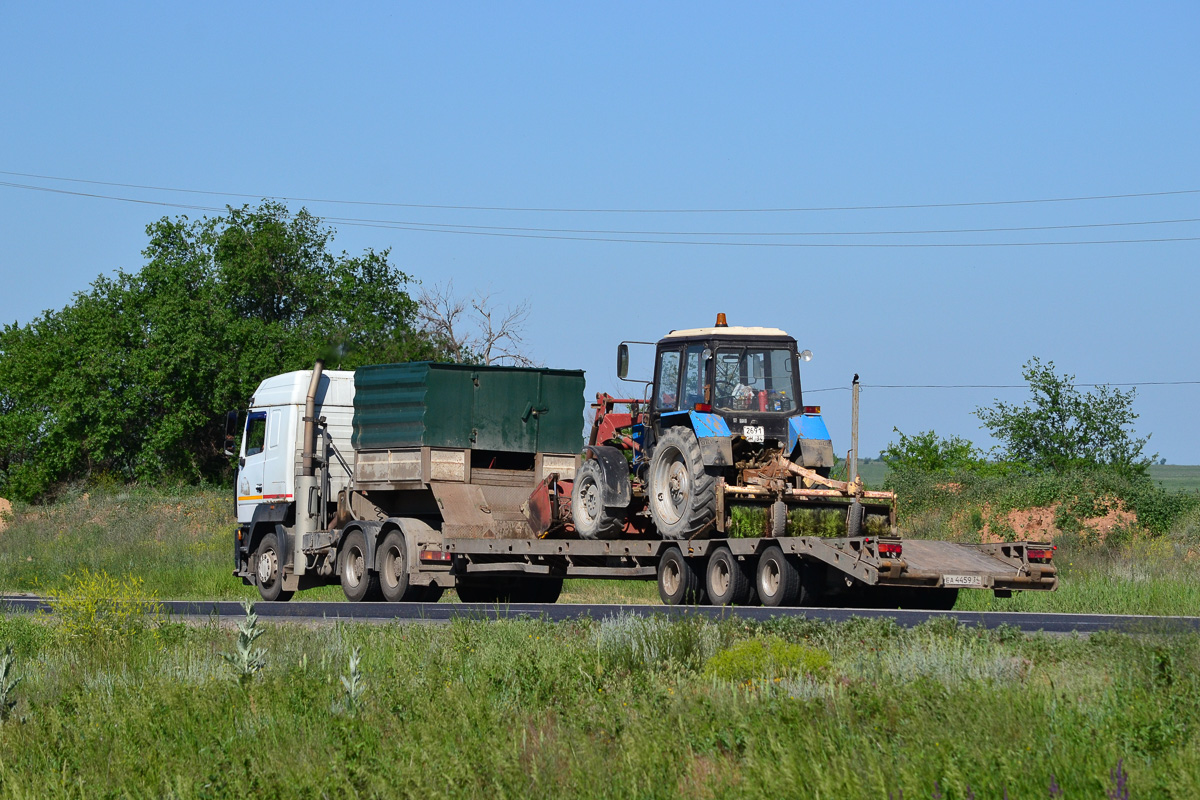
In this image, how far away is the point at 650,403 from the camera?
1852 centimetres

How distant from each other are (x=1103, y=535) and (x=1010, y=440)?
13.2 m

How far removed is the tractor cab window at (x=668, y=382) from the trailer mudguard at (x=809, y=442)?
1.62 metres

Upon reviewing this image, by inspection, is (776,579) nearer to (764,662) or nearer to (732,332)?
(732,332)

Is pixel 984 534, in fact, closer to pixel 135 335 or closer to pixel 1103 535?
pixel 1103 535

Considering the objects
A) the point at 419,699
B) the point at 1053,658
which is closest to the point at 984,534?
the point at 1053,658

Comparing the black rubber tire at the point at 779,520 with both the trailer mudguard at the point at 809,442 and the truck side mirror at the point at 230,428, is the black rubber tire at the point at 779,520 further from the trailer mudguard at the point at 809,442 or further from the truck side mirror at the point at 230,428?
the truck side mirror at the point at 230,428

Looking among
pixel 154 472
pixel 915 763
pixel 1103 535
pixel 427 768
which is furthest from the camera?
pixel 154 472

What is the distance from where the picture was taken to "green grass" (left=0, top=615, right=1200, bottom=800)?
5.96 metres

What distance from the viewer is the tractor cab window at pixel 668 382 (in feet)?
59.1

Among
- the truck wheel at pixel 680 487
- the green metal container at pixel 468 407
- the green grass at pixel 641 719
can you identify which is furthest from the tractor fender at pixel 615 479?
the green grass at pixel 641 719

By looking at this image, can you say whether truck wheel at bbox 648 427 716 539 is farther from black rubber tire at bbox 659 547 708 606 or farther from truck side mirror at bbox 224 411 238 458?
truck side mirror at bbox 224 411 238 458

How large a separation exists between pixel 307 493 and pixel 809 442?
8303 mm

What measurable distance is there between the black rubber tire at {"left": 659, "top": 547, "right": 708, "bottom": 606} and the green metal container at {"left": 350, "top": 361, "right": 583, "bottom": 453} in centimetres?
306

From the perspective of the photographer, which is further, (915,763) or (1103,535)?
(1103,535)
